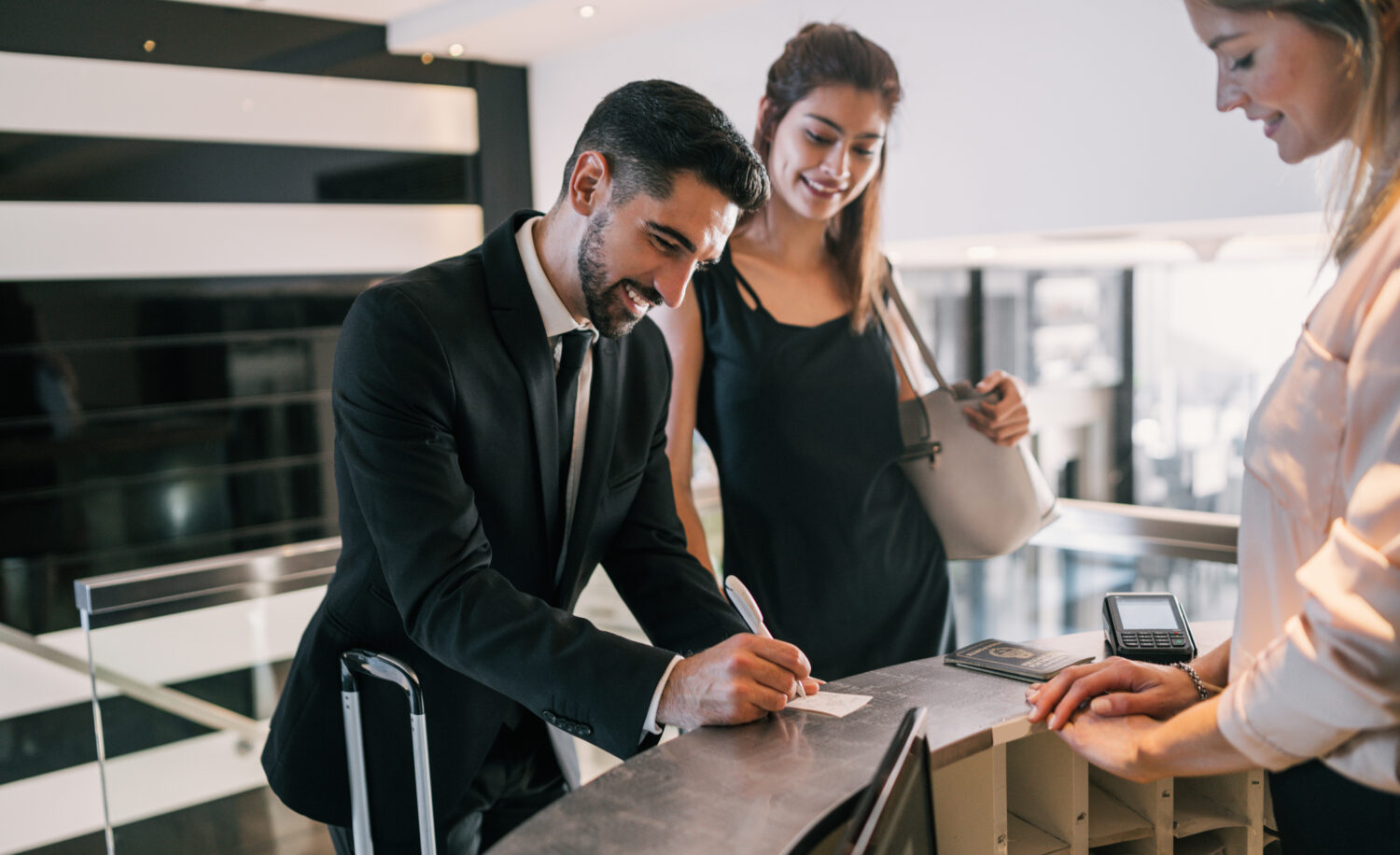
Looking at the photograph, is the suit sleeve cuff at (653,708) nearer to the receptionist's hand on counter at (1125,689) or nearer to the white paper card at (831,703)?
the white paper card at (831,703)

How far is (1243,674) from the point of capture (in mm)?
933

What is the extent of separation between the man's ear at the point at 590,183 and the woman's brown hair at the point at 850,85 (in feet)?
2.08

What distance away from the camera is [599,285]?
1.41 m

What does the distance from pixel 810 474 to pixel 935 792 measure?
30.5 inches

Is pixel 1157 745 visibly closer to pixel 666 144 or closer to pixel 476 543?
pixel 476 543

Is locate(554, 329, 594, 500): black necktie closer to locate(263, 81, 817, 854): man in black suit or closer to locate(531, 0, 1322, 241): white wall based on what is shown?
locate(263, 81, 817, 854): man in black suit

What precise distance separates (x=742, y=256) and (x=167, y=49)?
362cm

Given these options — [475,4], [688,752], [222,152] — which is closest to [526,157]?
[475,4]

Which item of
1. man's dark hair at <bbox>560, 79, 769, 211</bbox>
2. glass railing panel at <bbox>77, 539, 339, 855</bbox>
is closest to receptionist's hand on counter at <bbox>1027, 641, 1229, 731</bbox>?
man's dark hair at <bbox>560, 79, 769, 211</bbox>

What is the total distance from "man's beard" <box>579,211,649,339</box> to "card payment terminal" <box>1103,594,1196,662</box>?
0.77m

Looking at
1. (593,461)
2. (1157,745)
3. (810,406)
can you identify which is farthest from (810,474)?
(1157,745)

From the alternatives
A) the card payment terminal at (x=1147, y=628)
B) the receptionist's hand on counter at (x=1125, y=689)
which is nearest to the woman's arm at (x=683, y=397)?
the card payment terminal at (x=1147, y=628)

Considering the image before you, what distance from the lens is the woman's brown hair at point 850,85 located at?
74.2 inches

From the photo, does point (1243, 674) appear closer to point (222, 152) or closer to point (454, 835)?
point (454, 835)
